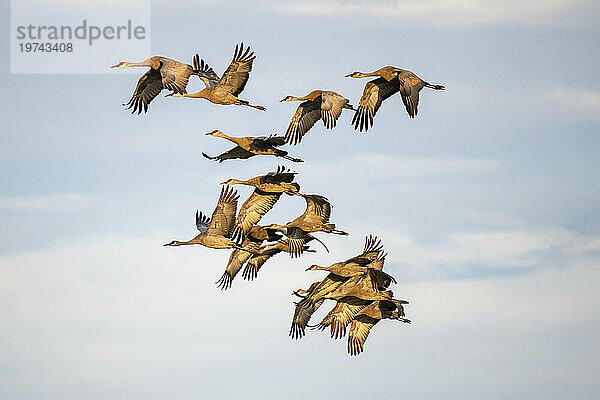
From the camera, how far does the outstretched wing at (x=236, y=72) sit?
5878 cm

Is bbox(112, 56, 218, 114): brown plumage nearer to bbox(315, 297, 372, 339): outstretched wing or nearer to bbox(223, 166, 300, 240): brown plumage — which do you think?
bbox(223, 166, 300, 240): brown plumage

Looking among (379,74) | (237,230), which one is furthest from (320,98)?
(237,230)

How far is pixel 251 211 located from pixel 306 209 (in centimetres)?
228

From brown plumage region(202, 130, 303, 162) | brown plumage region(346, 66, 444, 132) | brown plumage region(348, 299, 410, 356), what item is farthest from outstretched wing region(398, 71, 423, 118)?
brown plumage region(348, 299, 410, 356)

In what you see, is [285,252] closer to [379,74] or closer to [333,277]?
[333,277]

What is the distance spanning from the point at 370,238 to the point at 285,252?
362cm

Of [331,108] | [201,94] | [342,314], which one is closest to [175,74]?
[201,94]

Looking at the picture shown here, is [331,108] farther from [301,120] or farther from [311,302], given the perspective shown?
[311,302]

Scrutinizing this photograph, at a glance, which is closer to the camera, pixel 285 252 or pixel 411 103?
pixel 411 103

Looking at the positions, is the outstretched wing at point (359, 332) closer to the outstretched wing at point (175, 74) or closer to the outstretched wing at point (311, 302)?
the outstretched wing at point (311, 302)

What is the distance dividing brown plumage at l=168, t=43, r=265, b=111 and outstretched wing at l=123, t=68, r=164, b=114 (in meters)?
2.68

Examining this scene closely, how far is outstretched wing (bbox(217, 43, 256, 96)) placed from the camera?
58.8 metres

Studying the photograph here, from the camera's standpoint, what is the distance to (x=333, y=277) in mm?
59469

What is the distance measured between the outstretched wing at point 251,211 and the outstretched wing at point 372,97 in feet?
16.8
